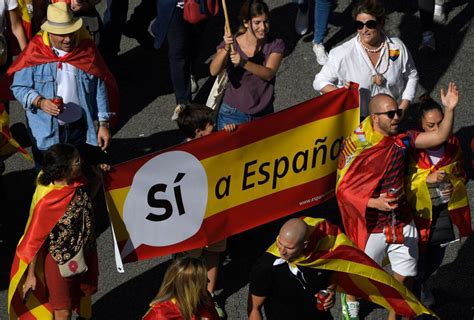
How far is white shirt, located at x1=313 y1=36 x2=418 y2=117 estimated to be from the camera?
9070mm

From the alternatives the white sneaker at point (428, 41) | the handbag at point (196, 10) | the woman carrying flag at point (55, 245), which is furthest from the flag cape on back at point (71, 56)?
the white sneaker at point (428, 41)

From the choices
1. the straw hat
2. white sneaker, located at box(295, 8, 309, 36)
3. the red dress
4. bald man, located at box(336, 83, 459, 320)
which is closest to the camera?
the red dress

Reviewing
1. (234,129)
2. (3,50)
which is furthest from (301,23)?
(234,129)

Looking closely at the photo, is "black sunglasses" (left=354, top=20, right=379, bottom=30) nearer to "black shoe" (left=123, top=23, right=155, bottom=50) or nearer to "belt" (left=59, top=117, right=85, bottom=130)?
"belt" (left=59, top=117, right=85, bottom=130)

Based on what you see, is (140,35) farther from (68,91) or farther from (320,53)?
(68,91)

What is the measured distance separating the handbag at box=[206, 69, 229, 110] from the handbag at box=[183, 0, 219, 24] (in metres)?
1.41

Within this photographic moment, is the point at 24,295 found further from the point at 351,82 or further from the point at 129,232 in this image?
the point at 351,82

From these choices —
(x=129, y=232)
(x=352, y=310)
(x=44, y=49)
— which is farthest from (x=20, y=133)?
(x=352, y=310)

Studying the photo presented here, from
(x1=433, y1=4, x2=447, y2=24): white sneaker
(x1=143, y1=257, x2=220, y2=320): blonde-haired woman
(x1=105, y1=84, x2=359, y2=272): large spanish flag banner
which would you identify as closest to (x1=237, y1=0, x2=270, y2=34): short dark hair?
(x1=105, y1=84, x2=359, y2=272): large spanish flag banner

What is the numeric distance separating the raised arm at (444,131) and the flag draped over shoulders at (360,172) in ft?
0.78

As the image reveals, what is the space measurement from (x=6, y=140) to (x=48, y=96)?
0.71 metres

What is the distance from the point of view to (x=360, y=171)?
8.16 meters

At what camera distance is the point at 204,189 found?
8594 millimetres

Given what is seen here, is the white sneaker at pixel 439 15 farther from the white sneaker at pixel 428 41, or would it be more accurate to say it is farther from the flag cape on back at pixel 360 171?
the flag cape on back at pixel 360 171
